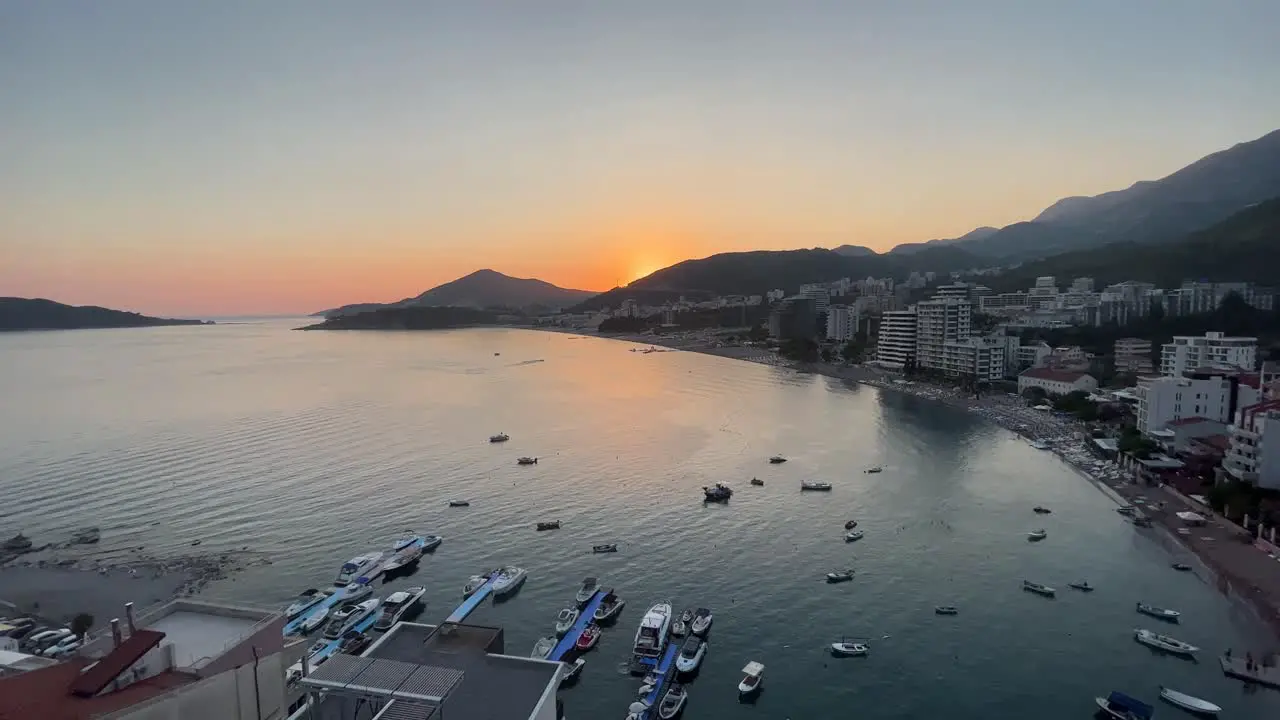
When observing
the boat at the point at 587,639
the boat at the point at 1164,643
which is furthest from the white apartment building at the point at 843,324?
the boat at the point at 587,639

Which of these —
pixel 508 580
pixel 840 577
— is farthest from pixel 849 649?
pixel 508 580

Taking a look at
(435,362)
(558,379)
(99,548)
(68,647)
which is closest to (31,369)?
(435,362)

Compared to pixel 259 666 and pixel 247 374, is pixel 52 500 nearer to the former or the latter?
pixel 259 666

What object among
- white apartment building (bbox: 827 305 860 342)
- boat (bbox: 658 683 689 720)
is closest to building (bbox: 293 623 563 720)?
boat (bbox: 658 683 689 720)

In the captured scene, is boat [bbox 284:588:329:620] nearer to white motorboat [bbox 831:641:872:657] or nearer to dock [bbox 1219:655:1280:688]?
white motorboat [bbox 831:641:872:657]

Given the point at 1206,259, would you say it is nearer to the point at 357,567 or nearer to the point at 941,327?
the point at 941,327

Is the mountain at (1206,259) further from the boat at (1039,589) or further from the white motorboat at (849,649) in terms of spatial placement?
the white motorboat at (849,649)
